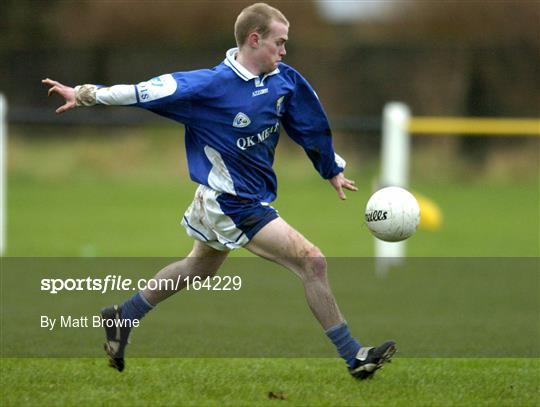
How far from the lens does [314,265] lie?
5.52m

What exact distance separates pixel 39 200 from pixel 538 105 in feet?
41.6

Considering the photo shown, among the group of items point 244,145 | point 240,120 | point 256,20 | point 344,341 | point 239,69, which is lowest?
point 344,341

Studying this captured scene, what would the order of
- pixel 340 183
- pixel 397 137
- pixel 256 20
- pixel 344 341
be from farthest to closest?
pixel 397 137 → pixel 340 183 → pixel 256 20 → pixel 344 341

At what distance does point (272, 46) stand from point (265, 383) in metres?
1.80

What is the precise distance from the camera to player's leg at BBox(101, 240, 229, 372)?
5.87 metres

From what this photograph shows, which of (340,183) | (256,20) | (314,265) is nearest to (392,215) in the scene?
(340,183)

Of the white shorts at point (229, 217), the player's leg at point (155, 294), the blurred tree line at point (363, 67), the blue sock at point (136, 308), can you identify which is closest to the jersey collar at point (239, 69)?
the white shorts at point (229, 217)

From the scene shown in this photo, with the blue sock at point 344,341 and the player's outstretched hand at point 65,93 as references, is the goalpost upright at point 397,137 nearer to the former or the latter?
the blue sock at point 344,341

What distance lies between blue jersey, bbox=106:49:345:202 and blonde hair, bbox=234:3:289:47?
144mm

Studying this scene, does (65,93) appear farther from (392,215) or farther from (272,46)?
(392,215)

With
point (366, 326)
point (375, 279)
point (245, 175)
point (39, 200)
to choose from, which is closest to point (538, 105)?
point (39, 200)

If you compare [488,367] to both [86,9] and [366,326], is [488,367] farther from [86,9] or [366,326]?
[86,9]

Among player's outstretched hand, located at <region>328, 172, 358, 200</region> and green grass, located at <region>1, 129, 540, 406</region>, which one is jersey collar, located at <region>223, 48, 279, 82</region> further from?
green grass, located at <region>1, 129, 540, 406</region>

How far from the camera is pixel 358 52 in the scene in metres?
24.7
